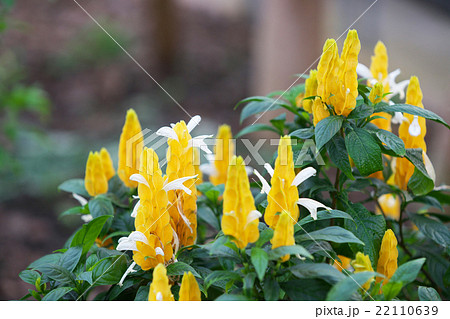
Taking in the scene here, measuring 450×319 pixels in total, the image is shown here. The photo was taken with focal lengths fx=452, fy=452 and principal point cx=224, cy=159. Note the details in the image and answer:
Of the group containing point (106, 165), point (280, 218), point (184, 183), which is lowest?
point (280, 218)

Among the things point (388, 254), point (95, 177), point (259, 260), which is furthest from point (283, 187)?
point (95, 177)

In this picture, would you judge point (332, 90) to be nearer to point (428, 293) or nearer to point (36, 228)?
point (428, 293)

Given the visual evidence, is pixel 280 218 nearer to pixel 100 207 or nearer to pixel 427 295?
pixel 427 295

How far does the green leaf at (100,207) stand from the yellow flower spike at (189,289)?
0.31 meters

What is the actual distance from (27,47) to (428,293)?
457 cm

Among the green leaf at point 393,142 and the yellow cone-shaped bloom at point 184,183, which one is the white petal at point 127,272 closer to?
the yellow cone-shaped bloom at point 184,183

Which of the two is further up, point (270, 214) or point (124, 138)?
point (124, 138)

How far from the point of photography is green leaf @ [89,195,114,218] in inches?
38.7

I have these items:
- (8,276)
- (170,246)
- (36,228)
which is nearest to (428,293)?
(170,246)

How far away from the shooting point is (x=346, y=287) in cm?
63

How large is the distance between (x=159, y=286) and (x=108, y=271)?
6.0 inches

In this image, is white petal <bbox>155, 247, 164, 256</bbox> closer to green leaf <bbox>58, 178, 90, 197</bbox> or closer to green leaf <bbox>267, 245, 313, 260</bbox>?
green leaf <bbox>267, 245, 313, 260</bbox>

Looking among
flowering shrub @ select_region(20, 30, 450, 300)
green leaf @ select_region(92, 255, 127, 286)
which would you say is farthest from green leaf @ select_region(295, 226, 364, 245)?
green leaf @ select_region(92, 255, 127, 286)
